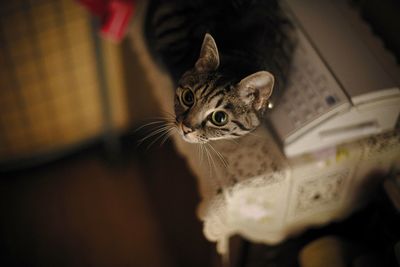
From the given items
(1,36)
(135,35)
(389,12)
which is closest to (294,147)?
(389,12)

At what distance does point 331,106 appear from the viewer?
2.31 feet

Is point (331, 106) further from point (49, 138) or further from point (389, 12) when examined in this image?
point (49, 138)

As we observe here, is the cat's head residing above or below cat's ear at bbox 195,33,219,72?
below

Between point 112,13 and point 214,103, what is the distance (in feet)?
1.35

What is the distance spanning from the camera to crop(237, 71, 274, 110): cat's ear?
24.6 inches

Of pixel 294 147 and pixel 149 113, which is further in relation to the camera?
pixel 149 113

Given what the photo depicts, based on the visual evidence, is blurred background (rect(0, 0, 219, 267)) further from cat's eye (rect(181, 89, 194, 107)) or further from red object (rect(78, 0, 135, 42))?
cat's eye (rect(181, 89, 194, 107))

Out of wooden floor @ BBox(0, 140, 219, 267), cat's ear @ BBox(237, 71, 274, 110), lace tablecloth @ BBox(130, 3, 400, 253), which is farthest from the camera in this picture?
wooden floor @ BBox(0, 140, 219, 267)

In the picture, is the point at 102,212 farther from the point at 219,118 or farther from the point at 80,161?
the point at 219,118

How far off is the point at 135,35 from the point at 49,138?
583 mm

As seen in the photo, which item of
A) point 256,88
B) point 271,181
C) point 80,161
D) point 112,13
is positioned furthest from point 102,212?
point 256,88

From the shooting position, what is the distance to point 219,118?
70 centimetres

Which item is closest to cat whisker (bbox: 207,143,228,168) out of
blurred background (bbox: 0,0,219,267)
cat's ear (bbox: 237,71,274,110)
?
cat's ear (bbox: 237,71,274,110)

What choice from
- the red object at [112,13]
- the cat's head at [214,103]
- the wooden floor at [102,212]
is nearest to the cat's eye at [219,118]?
the cat's head at [214,103]
